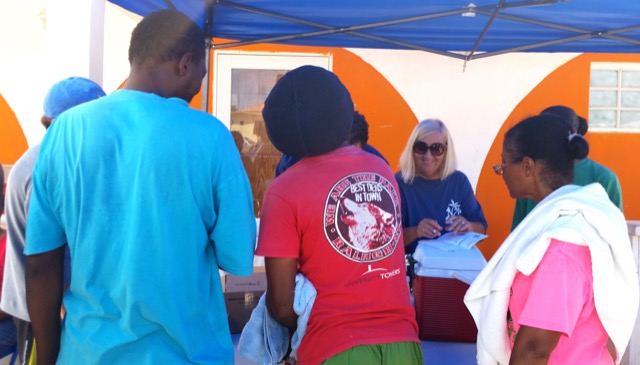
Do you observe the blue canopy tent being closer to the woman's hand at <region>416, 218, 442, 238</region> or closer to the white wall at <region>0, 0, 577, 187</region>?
the white wall at <region>0, 0, 577, 187</region>

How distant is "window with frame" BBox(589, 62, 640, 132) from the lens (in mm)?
6098

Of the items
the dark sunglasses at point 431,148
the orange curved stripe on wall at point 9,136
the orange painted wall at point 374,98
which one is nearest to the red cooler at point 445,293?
the dark sunglasses at point 431,148

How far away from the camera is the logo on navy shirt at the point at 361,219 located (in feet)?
5.17

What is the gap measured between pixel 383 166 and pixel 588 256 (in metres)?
0.59

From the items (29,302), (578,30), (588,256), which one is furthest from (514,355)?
(578,30)

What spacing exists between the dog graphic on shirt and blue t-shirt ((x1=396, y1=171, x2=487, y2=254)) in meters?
1.81

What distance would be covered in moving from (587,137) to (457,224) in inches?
137

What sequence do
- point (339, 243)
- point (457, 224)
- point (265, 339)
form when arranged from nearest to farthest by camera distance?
point (339, 243) < point (265, 339) < point (457, 224)

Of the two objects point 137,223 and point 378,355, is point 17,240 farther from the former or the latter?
point 378,355

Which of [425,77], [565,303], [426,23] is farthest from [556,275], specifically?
[425,77]

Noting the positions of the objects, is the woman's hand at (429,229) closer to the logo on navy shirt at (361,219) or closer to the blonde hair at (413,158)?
the blonde hair at (413,158)

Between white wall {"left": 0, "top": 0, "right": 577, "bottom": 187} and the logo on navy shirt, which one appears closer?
the logo on navy shirt

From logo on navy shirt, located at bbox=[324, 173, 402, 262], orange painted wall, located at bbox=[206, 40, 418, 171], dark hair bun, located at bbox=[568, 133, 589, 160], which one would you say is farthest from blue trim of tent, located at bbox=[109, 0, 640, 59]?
logo on navy shirt, located at bbox=[324, 173, 402, 262]

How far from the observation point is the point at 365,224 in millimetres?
1601
